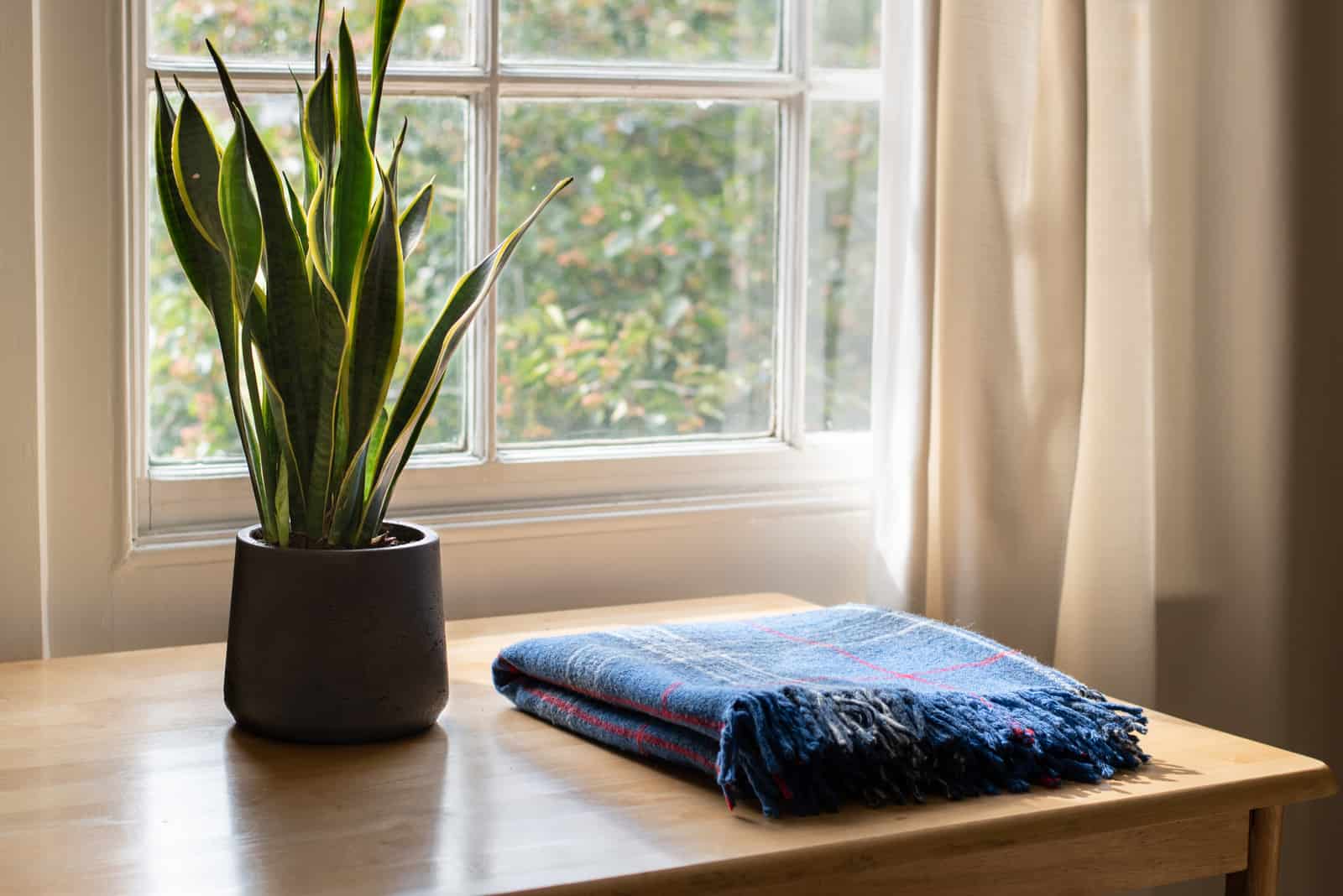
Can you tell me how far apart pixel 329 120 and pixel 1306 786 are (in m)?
0.83

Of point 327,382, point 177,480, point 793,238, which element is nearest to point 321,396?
point 327,382

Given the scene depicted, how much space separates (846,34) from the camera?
1.64 meters

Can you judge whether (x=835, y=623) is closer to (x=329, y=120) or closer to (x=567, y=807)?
(x=567, y=807)

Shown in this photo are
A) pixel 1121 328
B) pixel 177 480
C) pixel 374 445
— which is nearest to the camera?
pixel 374 445

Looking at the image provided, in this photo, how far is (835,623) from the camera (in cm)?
123

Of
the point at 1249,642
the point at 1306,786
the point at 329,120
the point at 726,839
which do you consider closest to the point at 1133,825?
the point at 1306,786

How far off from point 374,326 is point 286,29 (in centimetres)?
51

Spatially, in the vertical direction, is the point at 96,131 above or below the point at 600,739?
above

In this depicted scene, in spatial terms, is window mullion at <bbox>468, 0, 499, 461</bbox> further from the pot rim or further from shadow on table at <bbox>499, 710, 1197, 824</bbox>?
shadow on table at <bbox>499, 710, 1197, 824</bbox>

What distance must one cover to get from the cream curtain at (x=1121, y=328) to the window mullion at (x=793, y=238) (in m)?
0.14

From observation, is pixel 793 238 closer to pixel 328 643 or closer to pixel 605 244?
pixel 605 244

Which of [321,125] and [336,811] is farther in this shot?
[321,125]

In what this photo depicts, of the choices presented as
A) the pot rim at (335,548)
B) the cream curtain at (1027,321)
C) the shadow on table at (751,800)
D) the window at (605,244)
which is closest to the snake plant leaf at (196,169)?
the pot rim at (335,548)

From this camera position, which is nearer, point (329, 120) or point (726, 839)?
point (726, 839)
